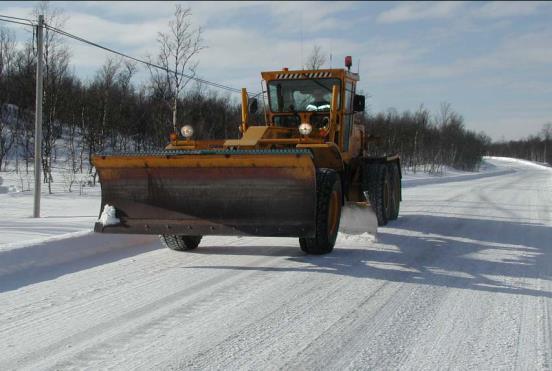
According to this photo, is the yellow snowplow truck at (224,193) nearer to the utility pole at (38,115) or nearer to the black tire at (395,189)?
the black tire at (395,189)

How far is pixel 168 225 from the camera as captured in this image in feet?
21.2

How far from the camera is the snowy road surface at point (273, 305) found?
11.7 ft

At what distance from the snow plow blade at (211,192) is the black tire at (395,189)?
202 inches

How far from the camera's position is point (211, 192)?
21.1 feet

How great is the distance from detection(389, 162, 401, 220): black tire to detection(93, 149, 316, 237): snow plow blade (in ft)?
16.8

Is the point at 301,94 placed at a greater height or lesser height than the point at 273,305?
greater

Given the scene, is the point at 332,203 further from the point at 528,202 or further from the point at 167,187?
the point at 528,202

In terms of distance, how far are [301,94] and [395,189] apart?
3.50m

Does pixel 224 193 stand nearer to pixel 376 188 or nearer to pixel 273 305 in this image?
pixel 273 305

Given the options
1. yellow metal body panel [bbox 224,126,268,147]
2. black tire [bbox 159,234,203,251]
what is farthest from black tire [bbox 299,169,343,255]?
black tire [bbox 159,234,203,251]

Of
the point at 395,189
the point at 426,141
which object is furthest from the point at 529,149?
the point at 395,189

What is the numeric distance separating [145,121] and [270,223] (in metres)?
37.2

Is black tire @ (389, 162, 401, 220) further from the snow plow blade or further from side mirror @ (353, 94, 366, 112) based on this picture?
the snow plow blade

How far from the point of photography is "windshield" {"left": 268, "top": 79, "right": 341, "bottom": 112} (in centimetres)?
899
